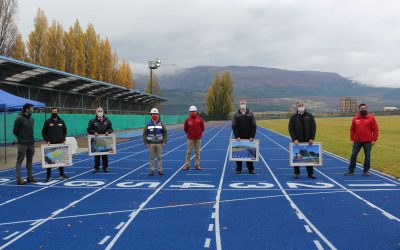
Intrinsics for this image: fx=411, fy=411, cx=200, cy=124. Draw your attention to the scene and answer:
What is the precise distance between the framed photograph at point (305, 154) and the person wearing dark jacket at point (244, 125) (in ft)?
4.25

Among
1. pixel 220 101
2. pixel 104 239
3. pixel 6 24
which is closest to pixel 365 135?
pixel 104 239

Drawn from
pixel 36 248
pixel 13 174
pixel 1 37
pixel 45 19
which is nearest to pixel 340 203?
Result: pixel 36 248

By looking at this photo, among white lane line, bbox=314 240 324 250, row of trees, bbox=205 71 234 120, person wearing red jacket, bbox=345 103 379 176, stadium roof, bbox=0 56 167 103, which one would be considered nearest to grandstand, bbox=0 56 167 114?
stadium roof, bbox=0 56 167 103

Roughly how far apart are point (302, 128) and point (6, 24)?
1474 inches

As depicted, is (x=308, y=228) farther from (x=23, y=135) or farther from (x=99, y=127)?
(x=99, y=127)

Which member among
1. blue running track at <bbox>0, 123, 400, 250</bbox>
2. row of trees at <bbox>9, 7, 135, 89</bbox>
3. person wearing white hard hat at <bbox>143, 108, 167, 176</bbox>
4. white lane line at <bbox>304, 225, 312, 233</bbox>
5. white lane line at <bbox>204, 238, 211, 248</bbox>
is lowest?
blue running track at <bbox>0, 123, 400, 250</bbox>

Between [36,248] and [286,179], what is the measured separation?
697 cm

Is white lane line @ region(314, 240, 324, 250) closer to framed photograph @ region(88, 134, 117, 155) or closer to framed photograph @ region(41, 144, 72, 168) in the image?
framed photograph @ region(41, 144, 72, 168)

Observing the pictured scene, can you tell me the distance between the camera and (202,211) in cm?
716

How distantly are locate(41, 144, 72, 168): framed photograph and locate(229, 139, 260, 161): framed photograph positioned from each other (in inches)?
180

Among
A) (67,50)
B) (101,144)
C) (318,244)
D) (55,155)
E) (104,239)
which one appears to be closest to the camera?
(318,244)

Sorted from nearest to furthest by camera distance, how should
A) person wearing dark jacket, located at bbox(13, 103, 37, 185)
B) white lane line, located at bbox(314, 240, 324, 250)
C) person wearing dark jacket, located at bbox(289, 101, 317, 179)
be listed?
white lane line, located at bbox(314, 240, 324, 250), person wearing dark jacket, located at bbox(13, 103, 37, 185), person wearing dark jacket, located at bbox(289, 101, 317, 179)

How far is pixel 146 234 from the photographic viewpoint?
19.0ft

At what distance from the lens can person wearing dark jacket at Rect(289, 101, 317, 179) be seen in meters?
10.9
